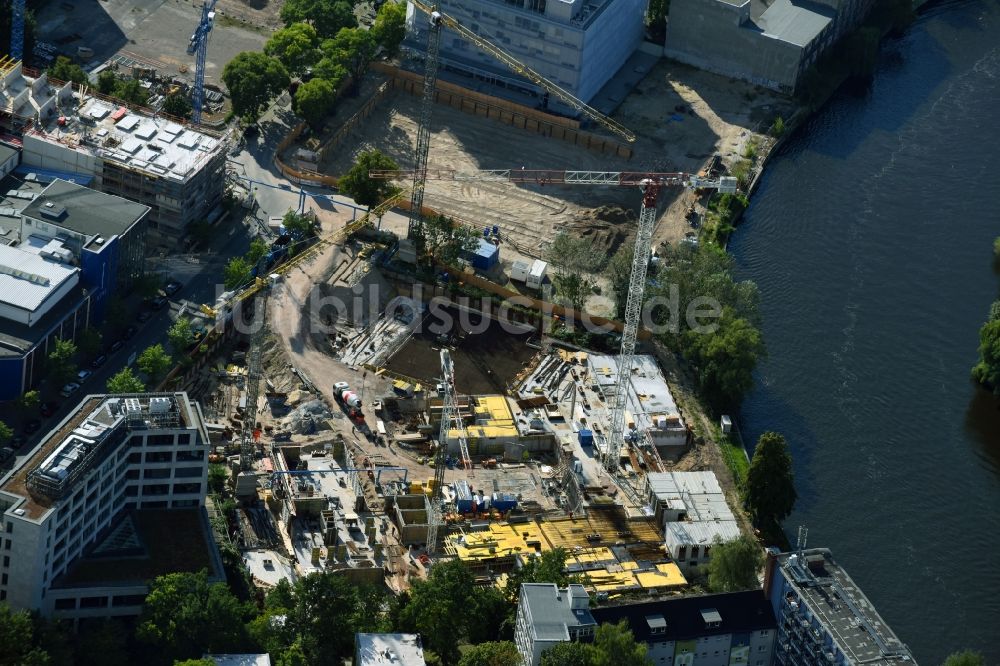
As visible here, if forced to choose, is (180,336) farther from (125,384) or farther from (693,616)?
(693,616)

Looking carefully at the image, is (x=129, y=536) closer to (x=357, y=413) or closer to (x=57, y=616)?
(x=57, y=616)

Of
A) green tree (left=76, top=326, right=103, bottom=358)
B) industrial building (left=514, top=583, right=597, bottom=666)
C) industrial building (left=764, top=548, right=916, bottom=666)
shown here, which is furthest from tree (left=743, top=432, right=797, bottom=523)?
green tree (left=76, top=326, right=103, bottom=358)

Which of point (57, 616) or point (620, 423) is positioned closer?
point (57, 616)

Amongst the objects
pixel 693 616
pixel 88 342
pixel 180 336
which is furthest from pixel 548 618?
pixel 88 342

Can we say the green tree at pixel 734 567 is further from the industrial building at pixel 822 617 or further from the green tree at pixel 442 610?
the green tree at pixel 442 610

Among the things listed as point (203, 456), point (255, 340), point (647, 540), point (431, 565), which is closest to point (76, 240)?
point (255, 340)

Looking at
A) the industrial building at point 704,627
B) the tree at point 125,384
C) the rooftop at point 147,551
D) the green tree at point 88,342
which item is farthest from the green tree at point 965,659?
the green tree at point 88,342

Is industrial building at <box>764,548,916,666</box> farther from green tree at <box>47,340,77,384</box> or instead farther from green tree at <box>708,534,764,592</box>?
green tree at <box>47,340,77,384</box>
